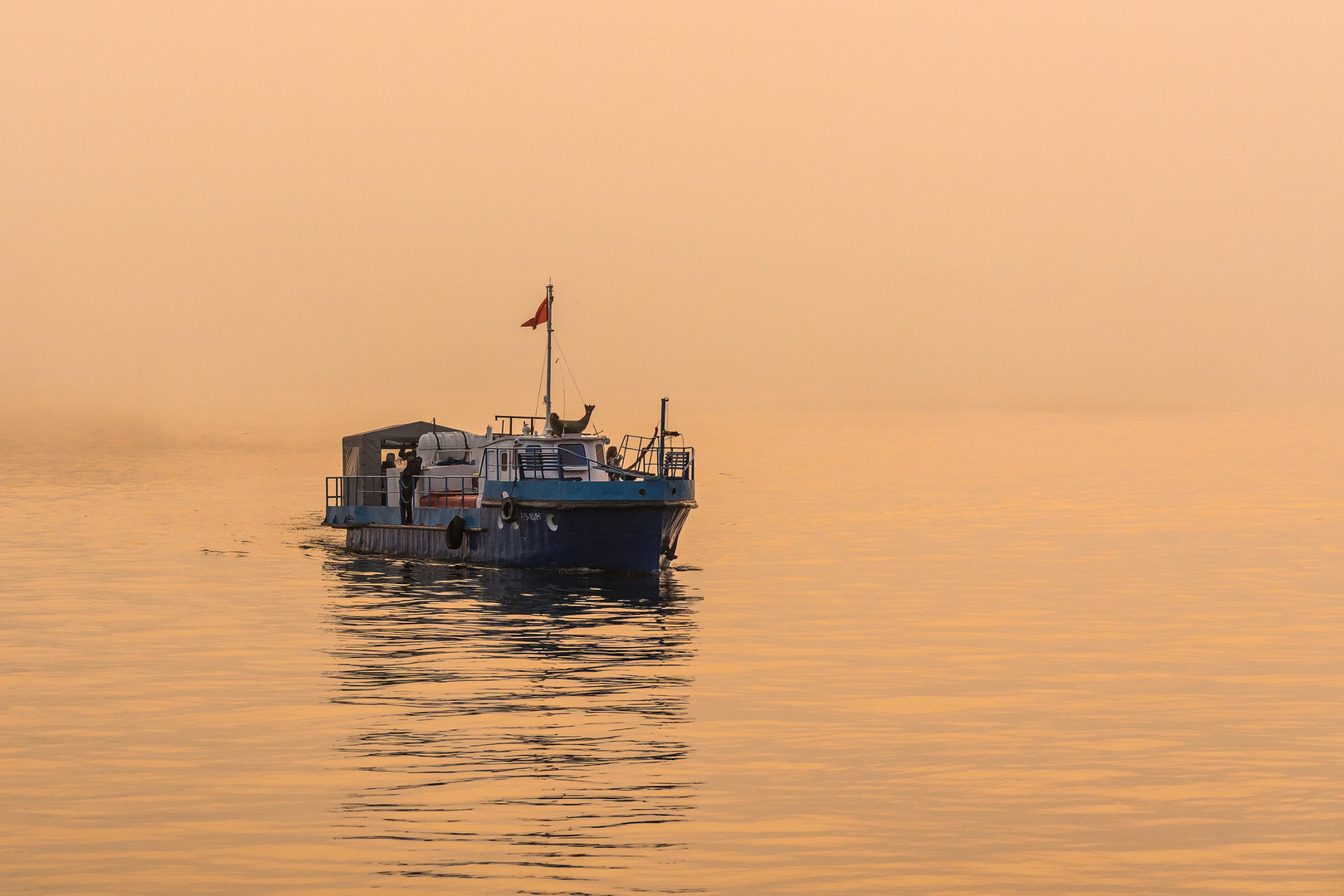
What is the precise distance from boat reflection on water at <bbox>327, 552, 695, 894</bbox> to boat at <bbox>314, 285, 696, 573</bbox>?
3509 millimetres

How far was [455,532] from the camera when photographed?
2021 inches

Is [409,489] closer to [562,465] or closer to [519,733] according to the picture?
[562,465]

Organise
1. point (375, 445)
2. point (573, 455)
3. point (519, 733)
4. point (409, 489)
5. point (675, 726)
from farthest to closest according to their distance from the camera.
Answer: point (375, 445) < point (409, 489) < point (573, 455) < point (675, 726) < point (519, 733)

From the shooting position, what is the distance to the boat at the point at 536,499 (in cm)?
4647

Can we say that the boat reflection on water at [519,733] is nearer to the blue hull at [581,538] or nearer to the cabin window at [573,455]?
the blue hull at [581,538]

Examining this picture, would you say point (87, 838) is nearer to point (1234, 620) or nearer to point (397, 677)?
point (397, 677)

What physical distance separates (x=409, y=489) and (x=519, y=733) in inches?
1331

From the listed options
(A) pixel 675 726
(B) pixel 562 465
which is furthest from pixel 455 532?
(A) pixel 675 726

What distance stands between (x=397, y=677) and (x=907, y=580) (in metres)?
25.1

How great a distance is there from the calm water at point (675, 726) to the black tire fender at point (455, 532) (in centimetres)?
91

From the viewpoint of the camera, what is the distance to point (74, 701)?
2639 centimetres

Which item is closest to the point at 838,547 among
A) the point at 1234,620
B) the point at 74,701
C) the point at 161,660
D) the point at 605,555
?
the point at 605,555

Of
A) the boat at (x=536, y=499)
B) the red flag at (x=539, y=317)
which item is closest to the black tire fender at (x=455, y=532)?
the boat at (x=536, y=499)

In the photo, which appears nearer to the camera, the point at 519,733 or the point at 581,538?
the point at 519,733
